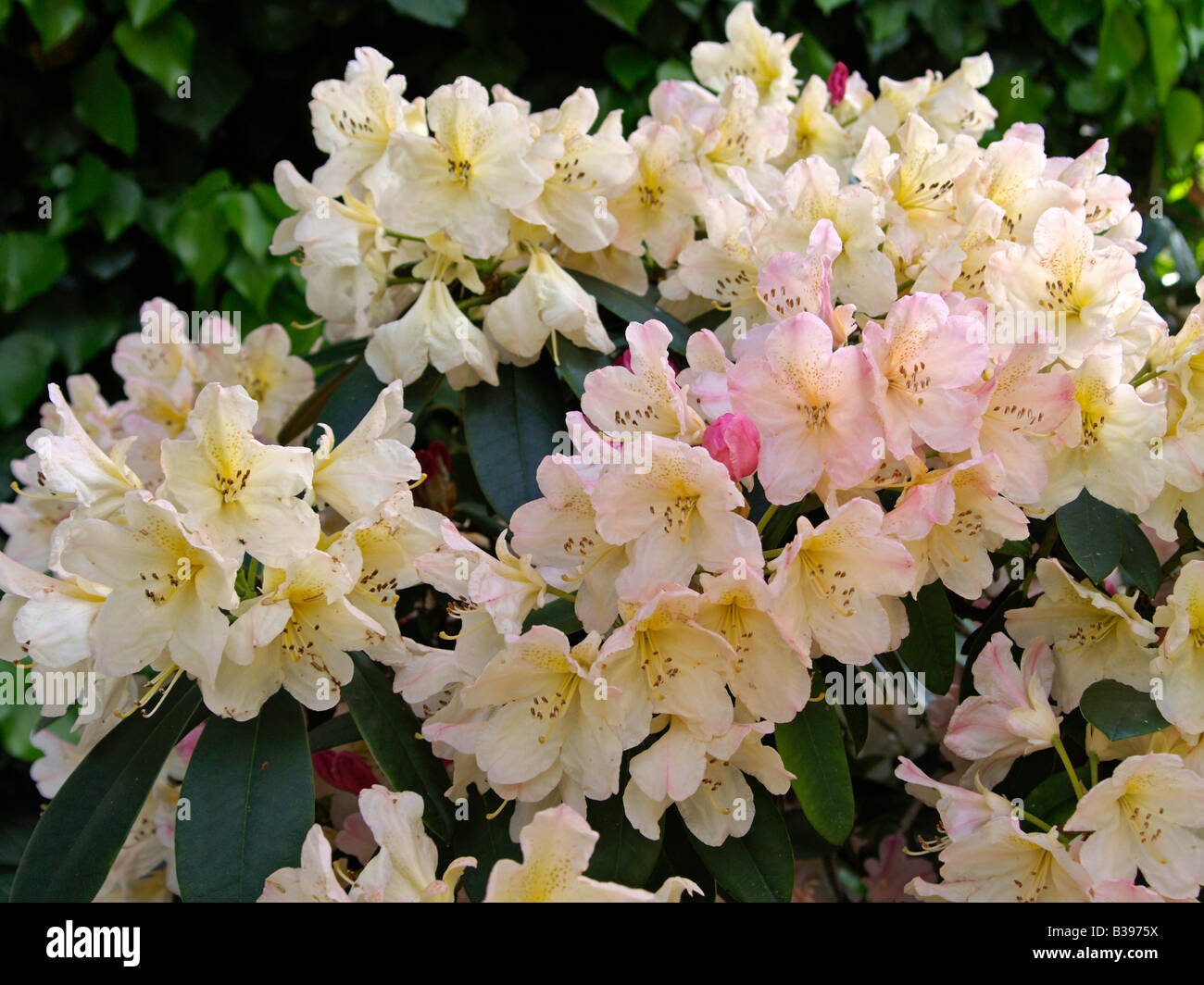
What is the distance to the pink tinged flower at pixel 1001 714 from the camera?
72 cm

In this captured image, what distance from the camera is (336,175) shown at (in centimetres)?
93

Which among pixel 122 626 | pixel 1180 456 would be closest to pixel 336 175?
pixel 122 626

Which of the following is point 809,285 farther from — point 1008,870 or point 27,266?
point 27,266

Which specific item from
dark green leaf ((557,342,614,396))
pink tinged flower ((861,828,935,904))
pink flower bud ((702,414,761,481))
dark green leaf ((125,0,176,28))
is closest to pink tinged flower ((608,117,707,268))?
dark green leaf ((557,342,614,396))

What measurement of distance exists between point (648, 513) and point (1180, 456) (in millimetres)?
375

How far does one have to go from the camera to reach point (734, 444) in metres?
0.65

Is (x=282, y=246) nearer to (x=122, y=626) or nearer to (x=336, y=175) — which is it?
(x=336, y=175)

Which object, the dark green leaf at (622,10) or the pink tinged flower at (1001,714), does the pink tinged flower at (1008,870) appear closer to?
the pink tinged flower at (1001,714)

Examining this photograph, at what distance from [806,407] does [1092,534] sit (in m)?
0.26

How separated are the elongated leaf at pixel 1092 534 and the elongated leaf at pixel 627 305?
331 millimetres

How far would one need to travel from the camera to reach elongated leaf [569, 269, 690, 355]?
93 cm

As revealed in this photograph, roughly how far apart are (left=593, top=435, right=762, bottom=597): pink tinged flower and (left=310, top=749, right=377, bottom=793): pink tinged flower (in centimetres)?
35

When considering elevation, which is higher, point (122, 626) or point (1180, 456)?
point (1180, 456)
